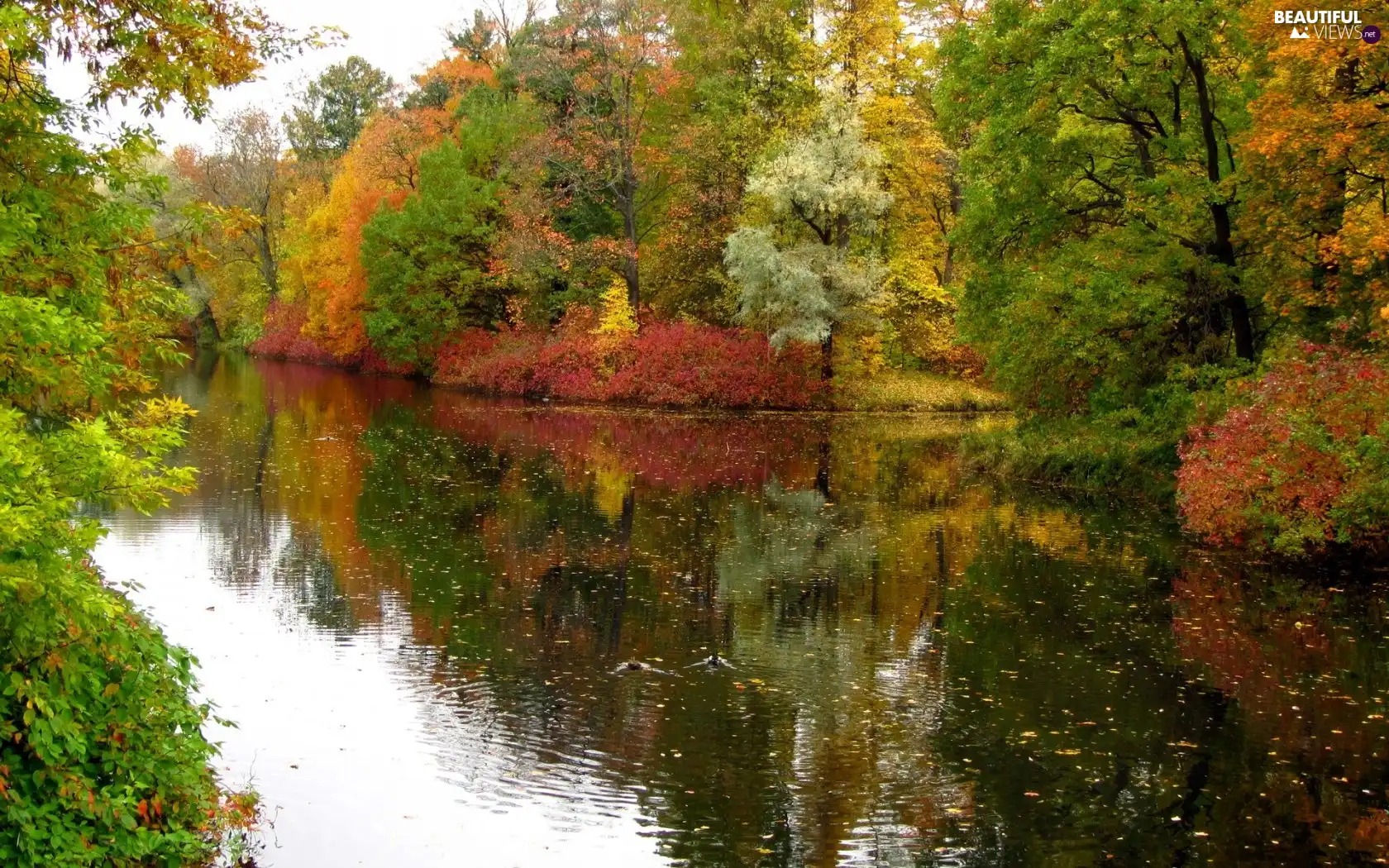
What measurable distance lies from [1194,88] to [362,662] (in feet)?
64.1

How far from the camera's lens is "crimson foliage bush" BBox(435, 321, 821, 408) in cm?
4019

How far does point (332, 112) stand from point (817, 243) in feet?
151

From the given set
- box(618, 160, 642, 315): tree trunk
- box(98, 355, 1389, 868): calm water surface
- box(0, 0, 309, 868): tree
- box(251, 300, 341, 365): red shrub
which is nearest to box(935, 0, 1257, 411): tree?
box(98, 355, 1389, 868): calm water surface

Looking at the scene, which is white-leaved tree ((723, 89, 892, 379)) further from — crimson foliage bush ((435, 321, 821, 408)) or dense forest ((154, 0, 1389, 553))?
crimson foliage bush ((435, 321, 821, 408))

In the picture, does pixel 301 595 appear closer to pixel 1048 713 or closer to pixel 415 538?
pixel 415 538

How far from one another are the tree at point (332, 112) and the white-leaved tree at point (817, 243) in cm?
4236

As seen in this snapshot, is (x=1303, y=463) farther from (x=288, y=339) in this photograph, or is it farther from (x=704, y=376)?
(x=288, y=339)

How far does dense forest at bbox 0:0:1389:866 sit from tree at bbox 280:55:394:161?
0.44 meters

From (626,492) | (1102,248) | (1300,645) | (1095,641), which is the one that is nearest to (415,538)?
(626,492)

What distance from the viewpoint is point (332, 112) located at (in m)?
73.2

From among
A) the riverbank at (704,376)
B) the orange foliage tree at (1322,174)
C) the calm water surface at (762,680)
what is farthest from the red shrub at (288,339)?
the orange foliage tree at (1322,174)

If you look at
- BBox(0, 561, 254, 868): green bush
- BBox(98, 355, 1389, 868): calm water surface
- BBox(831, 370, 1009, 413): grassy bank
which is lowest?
BBox(98, 355, 1389, 868): calm water surface

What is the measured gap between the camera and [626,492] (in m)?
23.3

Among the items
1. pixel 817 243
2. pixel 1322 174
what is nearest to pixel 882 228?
pixel 817 243
